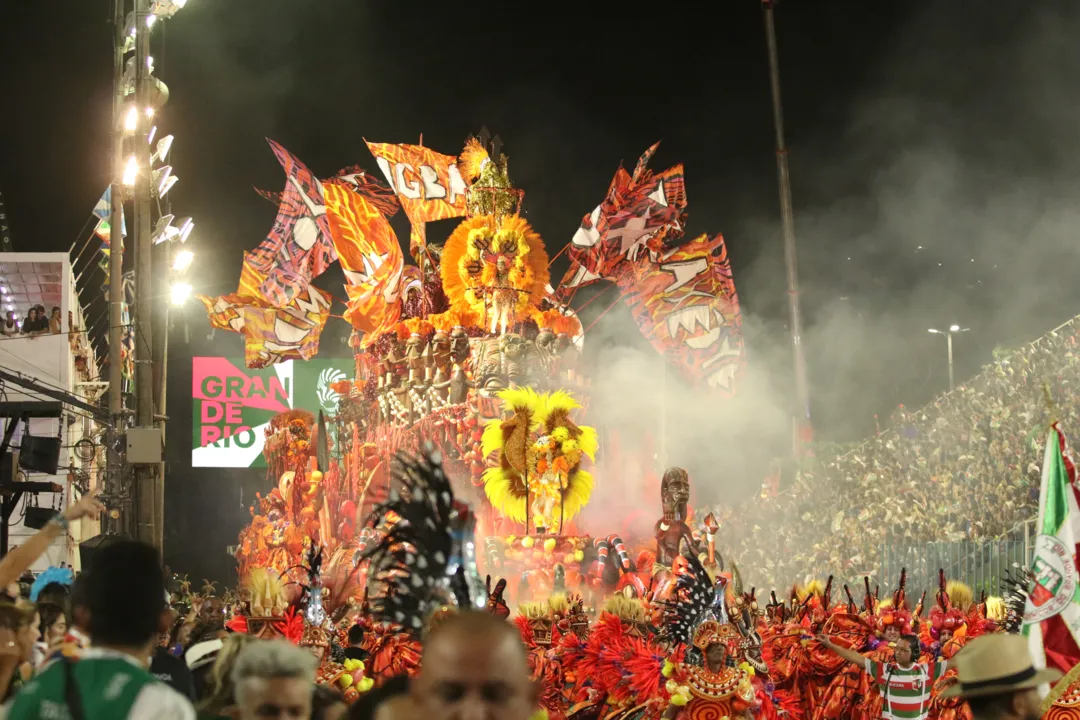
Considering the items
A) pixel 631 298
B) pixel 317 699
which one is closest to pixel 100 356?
pixel 631 298

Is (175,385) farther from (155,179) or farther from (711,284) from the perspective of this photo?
(155,179)

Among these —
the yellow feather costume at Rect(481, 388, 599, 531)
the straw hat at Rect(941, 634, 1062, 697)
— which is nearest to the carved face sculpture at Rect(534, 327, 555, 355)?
the yellow feather costume at Rect(481, 388, 599, 531)

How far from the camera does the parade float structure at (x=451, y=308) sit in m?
25.6

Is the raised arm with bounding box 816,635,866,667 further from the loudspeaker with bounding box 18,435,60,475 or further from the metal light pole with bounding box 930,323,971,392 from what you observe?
the metal light pole with bounding box 930,323,971,392

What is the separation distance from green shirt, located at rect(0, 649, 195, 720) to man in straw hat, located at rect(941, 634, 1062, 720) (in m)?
2.14

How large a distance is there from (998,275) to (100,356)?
30471 mm

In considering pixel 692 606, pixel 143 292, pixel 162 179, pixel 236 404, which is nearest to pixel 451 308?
pixel 162 179

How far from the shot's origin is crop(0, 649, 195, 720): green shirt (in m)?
2.96

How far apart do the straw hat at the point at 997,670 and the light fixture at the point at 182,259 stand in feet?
58.6

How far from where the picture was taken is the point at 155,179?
18.9 m

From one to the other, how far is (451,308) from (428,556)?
2327 centimetres

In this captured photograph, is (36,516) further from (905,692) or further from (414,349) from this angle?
(905,692)

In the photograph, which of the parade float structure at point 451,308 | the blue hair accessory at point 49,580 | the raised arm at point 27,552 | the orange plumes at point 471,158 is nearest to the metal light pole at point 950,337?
the parade float structure at point 451,308

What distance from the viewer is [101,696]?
9.76 feet
